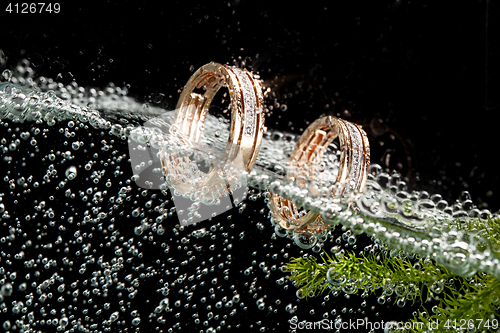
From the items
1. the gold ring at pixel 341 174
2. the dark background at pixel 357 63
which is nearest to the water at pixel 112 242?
the gold ring at pixel 341 174

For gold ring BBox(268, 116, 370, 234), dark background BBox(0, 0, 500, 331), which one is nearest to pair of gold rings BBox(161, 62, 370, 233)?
gold ring BBox(268, 116, 370, 234)

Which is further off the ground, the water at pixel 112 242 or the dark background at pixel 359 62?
the dark background at pixel 359 62

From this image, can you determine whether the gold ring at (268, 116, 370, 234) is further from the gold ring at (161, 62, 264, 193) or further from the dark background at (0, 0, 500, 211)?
the dark background at (0, 0, 500, 211)

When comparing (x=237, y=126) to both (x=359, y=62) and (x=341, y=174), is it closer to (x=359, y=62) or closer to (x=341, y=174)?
(x=341, y=174)

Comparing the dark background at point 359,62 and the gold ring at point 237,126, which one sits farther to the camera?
the dark background at point 359,62

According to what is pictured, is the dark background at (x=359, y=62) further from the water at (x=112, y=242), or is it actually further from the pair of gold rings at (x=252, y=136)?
the pair of gold rings at (x=252, y=136)

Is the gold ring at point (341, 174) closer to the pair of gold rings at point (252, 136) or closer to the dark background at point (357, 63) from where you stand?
the pair of gold rings at point (252, 136)

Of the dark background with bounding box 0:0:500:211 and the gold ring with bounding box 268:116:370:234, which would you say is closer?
the gold ring with bounding box 268:116:370:234
